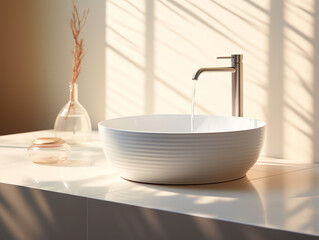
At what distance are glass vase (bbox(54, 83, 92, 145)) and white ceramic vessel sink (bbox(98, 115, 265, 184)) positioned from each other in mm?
580

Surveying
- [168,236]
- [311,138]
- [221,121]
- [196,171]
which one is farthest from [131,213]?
[311,138]

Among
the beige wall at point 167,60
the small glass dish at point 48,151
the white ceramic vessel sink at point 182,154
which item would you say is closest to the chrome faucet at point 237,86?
the beige wall at point 167,60

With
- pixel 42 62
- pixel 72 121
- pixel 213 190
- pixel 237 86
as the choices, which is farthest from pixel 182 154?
pixel 42 62

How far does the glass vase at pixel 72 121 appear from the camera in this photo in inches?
79.2

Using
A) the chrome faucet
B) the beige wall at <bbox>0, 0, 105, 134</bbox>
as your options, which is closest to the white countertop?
the chrome faucet

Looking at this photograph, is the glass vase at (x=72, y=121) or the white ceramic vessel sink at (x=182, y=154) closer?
the white ceramic vessel sink at (x=182, y=154)

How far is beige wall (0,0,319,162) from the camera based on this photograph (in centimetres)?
179

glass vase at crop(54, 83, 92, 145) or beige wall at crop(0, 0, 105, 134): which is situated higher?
beige wall at crop(0, 0, 105, 134)

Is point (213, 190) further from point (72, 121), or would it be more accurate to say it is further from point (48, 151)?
point (72, 121)

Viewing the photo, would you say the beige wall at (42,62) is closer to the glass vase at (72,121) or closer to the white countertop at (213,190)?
the glass vase at (72,121)

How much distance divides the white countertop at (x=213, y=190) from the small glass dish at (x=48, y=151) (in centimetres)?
3

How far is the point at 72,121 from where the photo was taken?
202cm

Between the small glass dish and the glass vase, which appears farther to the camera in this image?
the glass vase

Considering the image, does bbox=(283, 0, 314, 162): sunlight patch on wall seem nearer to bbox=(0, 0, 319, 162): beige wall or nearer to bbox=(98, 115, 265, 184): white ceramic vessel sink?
bbox=(0, 0, 319, 162): beige wall
